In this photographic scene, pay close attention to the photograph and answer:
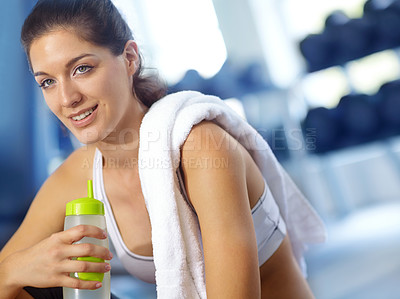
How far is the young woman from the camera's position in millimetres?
635

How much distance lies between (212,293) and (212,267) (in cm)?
4

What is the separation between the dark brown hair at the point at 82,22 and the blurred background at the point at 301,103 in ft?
0.24

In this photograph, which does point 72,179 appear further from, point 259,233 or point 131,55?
Result: point 259,233

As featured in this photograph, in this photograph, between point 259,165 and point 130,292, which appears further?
point 130,292

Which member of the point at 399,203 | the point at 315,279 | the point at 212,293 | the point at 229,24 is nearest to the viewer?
the point at 212,293

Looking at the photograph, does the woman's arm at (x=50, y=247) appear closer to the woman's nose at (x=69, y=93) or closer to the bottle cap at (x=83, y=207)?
the bottle cap at (x=83, y=207)

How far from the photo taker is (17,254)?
0.68 metres

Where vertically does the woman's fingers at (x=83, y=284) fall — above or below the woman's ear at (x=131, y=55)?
below

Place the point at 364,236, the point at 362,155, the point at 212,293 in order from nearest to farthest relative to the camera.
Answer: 1. the point at 212,293
2. the point at 364,236
3. the point at 362,155

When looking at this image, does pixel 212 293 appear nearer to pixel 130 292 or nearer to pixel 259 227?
pixel 259 227

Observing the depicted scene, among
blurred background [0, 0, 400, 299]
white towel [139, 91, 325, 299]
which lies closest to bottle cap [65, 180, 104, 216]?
white towel [139, 91, 325, 299]

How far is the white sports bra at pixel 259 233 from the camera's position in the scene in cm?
85

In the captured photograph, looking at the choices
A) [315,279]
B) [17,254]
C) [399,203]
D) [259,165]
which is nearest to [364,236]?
[315,279]

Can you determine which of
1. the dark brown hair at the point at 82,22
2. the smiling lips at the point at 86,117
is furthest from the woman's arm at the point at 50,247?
the dark brown hair at the point at 82,22
